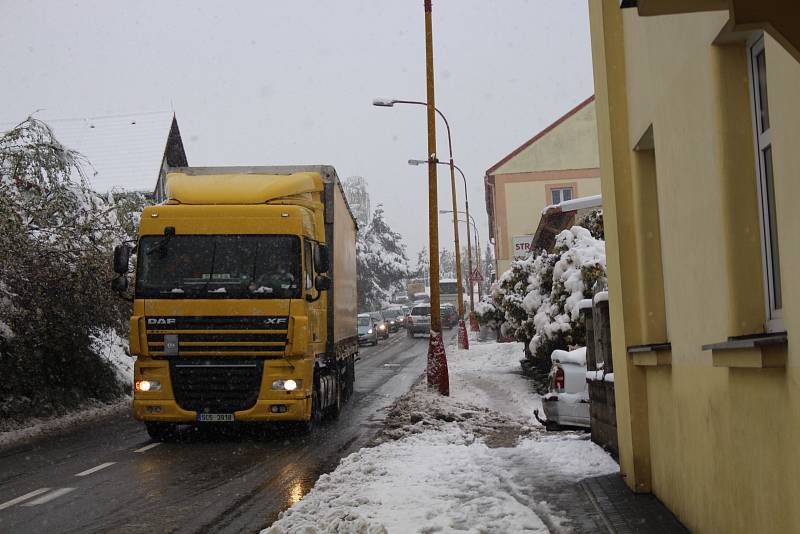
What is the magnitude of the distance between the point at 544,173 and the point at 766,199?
48.3 metres

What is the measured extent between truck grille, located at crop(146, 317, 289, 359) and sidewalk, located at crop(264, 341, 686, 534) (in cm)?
186

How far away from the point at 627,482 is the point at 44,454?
767 centimetres

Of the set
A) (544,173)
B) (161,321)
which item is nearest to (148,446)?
(161,321)

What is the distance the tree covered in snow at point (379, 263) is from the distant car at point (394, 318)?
14.6m

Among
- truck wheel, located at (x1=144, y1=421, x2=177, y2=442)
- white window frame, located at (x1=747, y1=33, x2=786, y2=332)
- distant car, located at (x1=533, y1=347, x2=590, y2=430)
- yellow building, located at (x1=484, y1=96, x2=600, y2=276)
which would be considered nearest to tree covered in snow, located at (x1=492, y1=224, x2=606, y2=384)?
distant car, located at (x1=533, y1=347, x2=590, y2=430)

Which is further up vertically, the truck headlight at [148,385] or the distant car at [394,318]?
the distant car at [394,318]

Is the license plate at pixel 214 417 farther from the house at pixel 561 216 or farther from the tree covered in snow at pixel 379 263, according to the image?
the tree covered in snow at pixel 379 263

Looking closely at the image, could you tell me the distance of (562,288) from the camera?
1772cm

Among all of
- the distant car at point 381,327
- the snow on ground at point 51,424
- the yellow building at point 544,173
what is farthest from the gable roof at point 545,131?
the snow on ground at point 51,424

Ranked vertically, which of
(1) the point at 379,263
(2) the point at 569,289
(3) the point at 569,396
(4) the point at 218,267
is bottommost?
(3) the point at 569,396

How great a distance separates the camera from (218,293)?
1205cm

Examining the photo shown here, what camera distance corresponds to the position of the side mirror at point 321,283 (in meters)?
12.7

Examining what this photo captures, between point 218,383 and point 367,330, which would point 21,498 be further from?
point 367,330

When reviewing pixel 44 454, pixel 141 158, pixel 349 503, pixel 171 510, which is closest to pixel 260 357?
pixel 44 454
